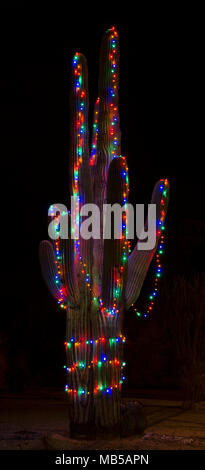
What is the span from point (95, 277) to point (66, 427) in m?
2.39

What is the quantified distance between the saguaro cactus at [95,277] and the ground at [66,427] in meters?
0.58

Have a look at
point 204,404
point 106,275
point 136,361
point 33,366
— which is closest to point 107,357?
point 106,275

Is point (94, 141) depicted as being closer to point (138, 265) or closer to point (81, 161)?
point (81, 161)

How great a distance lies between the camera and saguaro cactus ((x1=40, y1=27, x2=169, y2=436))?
767cm

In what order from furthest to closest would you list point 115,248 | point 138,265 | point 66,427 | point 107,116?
1. point 66,427
2. point 107,116
3. point 138,265
4. point 115,248

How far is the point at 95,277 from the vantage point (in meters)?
8.14

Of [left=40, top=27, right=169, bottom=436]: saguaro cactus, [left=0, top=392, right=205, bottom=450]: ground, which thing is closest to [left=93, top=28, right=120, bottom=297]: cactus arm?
[left=40, top=27, right=169, bottom=436]: saguaro cactus

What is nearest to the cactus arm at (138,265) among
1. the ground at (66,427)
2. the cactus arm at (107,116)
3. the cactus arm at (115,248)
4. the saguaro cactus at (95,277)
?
the saguaro cactus at (95,277)

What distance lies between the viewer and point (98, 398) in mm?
7793

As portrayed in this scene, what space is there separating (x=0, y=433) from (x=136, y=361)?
959 centimetres

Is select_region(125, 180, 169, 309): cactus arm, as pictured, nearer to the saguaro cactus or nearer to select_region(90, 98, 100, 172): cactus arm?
the saguaro cactus

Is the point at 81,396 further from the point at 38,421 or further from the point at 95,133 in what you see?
the point at 95,133

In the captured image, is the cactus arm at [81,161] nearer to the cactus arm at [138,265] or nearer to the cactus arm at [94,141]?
the cactus arm at [94,141]

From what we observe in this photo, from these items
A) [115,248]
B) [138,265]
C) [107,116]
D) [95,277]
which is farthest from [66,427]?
[107,116]
